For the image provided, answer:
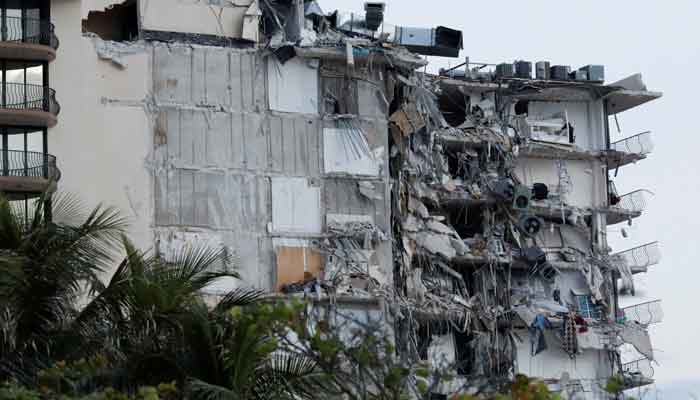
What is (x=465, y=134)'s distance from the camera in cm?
7906

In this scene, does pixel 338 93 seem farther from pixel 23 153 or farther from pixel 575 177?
pixel 575 177

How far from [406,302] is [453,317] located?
298 centimetres

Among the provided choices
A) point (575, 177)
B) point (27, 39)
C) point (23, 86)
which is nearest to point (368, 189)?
point (23, 86)

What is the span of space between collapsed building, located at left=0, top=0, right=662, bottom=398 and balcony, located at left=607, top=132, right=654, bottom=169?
514 centimetres

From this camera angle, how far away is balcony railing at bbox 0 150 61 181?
66.2 metres

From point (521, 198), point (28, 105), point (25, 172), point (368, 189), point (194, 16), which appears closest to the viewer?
point (25, 172)

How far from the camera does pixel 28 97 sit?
223 feet

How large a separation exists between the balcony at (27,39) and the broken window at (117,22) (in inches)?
135

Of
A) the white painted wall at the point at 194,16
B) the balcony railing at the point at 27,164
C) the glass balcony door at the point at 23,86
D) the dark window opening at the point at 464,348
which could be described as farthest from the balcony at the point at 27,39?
the dark window opening at the point at 464,348

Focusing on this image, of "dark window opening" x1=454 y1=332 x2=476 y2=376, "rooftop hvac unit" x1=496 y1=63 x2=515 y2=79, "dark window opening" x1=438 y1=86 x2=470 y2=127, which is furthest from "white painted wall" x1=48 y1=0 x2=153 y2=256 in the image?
"rooftop hvac unit" x1=496 y1=63 x2=515 y2=79

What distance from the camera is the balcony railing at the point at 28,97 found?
67.3m

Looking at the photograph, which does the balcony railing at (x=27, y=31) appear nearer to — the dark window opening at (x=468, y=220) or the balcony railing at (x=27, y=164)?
the balcony railing at (x=27, y=164)

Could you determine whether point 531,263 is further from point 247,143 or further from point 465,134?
point 247,143

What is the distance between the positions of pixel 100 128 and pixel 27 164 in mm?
3286
